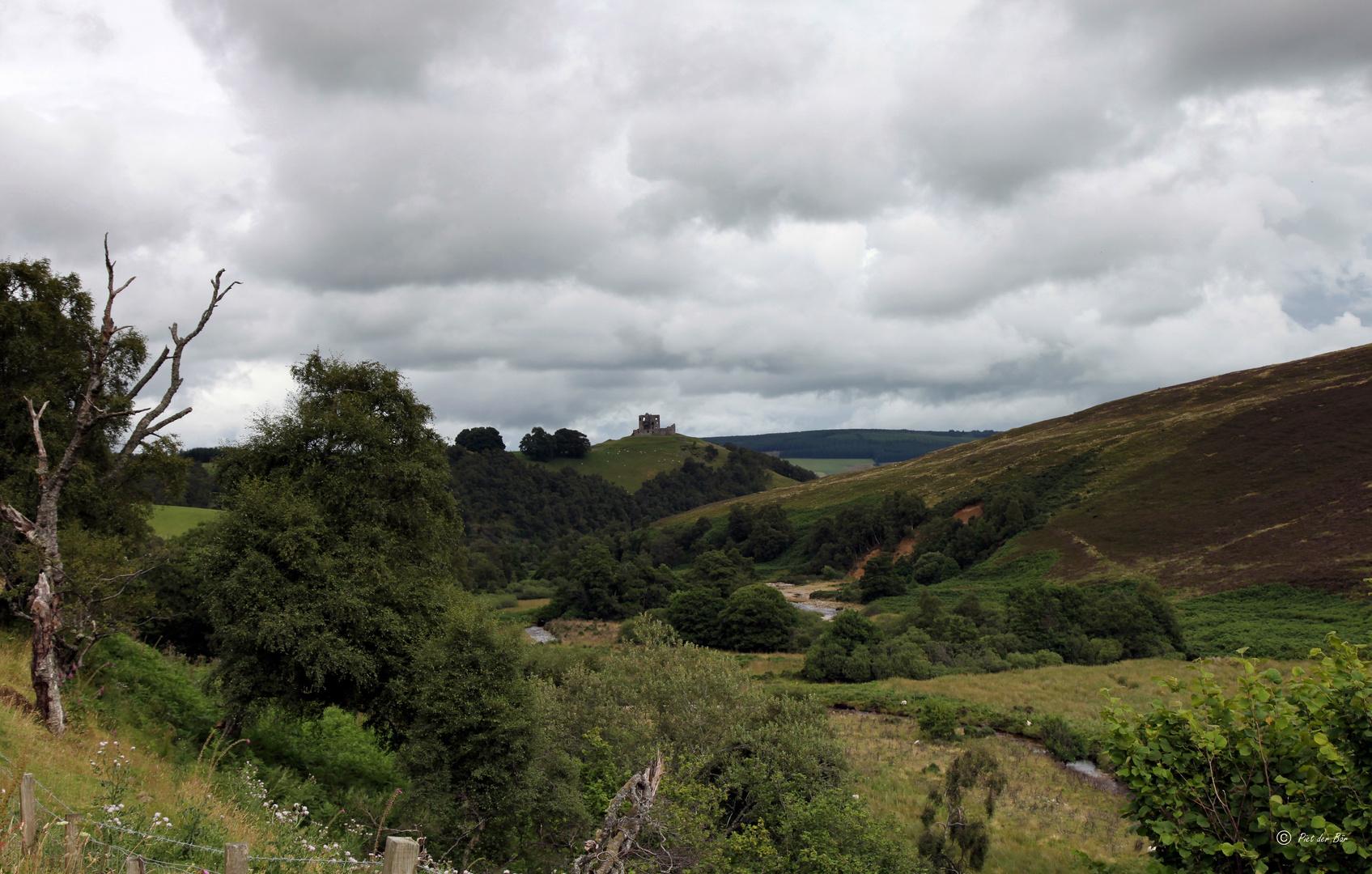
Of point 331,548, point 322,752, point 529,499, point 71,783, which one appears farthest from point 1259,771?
point 529,499

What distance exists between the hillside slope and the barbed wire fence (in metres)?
70.8

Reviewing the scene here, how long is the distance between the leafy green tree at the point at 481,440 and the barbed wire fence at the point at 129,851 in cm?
18742

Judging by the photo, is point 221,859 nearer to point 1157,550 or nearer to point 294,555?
point 294,555

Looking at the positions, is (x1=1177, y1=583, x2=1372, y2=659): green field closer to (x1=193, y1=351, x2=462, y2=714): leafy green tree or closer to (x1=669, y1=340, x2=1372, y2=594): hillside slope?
(x1=669, y1=340, x2=1372, y2=594): hillside slope

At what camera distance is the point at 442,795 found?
15.3 meters

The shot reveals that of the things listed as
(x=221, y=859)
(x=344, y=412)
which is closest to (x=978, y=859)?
(x=221, y=859)

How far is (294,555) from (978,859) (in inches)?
707

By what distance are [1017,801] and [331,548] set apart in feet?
75.7

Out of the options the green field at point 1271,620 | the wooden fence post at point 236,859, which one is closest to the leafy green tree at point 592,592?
the green field at point 1271,620

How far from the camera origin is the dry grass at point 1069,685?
3788cm

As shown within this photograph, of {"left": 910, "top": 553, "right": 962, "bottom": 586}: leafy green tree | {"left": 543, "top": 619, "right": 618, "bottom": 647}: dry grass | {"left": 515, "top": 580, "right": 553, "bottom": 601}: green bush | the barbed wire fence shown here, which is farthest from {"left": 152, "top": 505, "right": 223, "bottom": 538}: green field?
{"left": 910, "top": 553, "right": 962, "bottom": 586}: leafy green tree

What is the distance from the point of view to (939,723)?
35062mm

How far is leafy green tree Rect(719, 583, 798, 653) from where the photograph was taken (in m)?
67.2

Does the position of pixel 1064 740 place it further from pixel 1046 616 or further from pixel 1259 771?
pixel 1046 616
